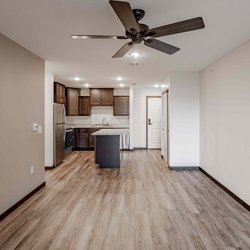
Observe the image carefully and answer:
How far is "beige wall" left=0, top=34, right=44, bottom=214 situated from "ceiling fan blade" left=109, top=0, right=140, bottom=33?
6.06 ft

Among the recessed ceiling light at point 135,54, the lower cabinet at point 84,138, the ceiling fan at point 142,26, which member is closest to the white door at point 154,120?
the lower cabinet at point 84,138

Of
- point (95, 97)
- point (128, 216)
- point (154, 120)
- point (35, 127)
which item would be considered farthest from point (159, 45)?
point (154, 120)

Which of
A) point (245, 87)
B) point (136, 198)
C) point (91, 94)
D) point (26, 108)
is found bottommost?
point (136, 198)

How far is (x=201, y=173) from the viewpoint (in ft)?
16.8

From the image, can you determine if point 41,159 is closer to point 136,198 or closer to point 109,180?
point 109,180

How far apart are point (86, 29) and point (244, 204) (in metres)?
3.24

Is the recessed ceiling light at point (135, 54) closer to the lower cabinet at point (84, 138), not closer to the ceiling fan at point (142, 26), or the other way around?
the ceiling fan at point (142, 26)

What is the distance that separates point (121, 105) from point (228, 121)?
5107 mm

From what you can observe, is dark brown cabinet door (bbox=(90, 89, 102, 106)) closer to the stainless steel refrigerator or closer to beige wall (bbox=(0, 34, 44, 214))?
the stainless steel refrigerator

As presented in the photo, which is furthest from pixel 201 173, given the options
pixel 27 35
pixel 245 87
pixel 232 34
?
pixel 27 35

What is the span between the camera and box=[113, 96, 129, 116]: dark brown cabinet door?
335 inches

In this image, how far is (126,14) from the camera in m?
1.81

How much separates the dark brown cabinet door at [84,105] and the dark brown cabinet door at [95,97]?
0.63 ft

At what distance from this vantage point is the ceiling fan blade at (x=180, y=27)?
1.94m
